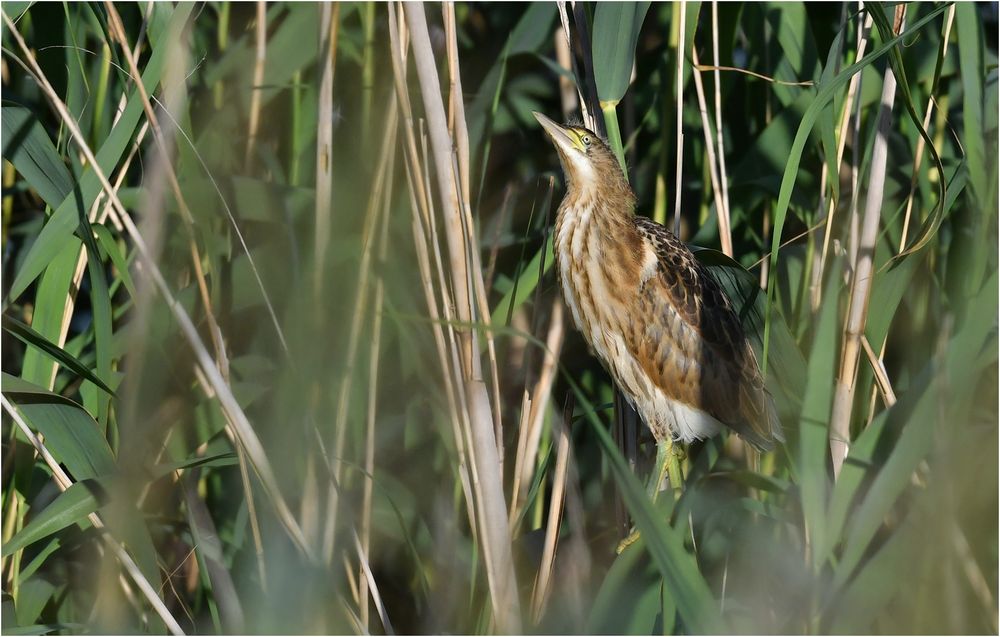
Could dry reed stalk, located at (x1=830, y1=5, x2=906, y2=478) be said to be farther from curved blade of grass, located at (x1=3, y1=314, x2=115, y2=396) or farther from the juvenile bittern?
curved blade of grass, located at (x1=3, y1=314, x2=115, y2=396)

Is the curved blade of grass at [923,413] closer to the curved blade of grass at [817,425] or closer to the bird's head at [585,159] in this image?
the curved blade of grass at [817,425]

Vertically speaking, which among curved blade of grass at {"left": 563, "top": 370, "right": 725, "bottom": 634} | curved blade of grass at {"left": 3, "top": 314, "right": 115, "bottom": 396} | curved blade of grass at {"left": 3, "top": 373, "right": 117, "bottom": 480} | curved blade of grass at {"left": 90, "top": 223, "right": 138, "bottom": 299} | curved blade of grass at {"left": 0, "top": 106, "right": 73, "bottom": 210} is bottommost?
curved blade of grass at {"left": 563, "top": 370, "right": 725, "bottom": 634}

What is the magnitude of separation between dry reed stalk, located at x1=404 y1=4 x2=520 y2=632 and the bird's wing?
53 centimetres

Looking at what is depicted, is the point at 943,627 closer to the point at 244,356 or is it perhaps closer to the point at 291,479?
the point at 291,479

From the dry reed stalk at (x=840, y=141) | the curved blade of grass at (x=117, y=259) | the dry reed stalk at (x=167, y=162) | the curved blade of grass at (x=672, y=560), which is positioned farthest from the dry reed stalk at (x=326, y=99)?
the dry reed stalk at (x=840, y=141)

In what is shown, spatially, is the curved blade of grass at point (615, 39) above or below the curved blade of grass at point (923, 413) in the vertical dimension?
above

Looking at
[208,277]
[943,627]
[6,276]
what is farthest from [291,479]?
[6,276]

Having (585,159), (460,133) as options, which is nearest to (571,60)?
(585,159)

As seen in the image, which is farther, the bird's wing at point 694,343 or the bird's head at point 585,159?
the bird's wing at point 694,343

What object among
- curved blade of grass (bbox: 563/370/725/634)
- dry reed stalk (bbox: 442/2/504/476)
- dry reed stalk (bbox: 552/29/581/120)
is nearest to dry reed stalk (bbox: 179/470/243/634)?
dry reed stalk (bbox: 442/2/504/476)

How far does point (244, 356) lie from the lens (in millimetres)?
1532

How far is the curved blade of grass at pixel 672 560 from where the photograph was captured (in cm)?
102

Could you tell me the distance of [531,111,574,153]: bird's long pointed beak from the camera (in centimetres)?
165

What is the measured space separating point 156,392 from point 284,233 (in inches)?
9.4
